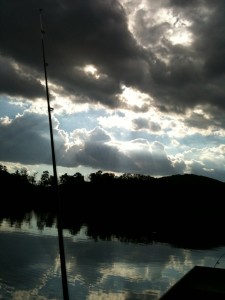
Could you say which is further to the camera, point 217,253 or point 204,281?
point 217,253

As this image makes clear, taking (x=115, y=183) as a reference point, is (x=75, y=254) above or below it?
below

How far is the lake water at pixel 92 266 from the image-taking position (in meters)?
28.0

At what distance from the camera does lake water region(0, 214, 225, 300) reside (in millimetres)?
28047

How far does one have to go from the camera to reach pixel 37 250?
146 feet

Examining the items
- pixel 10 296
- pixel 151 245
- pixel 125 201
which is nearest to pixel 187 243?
pixel 151 245

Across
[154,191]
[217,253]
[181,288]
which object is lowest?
[217,253]

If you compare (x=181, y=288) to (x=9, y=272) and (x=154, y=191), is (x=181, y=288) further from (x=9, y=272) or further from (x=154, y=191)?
(x=154, y=191)

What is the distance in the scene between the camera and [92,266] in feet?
123

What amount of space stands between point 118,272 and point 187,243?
2966 centimetres

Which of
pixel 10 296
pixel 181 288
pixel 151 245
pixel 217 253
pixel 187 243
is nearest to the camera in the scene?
pixel 181 288

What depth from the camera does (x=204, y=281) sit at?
18.5 meters

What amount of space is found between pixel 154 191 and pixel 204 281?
15001 cm

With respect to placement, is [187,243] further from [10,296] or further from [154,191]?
[154,191]

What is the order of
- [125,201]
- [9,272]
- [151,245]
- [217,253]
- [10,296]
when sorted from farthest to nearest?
[125,201] → [151,245] → [217,253] → [9,272] → [10,296]
